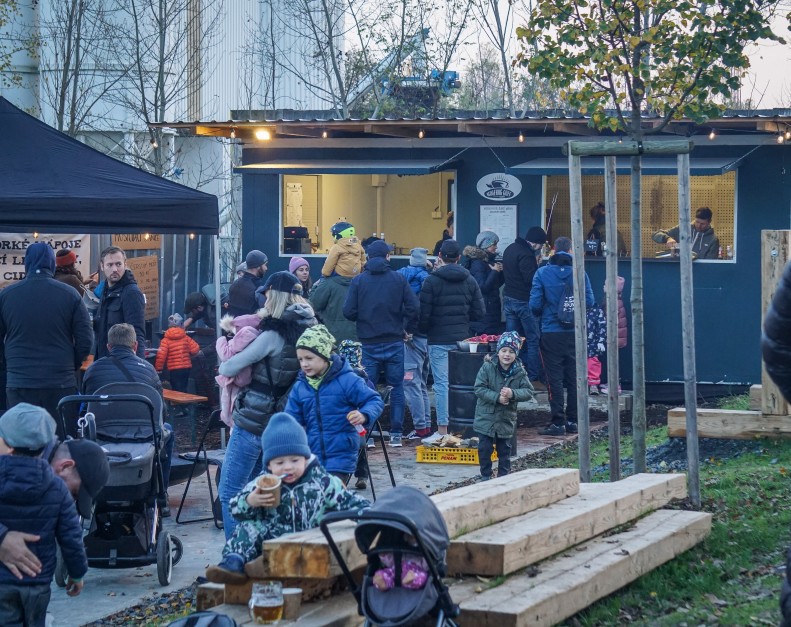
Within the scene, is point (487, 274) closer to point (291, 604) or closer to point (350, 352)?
point (350, 352)

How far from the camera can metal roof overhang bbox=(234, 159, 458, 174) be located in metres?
16.0

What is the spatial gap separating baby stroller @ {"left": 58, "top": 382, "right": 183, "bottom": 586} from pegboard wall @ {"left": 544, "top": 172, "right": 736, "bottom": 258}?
9.09 metres

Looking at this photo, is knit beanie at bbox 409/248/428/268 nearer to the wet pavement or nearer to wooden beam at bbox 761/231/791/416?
the wet pavement

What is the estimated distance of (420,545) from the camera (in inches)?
185

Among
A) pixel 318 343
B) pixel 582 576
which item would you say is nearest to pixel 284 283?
pixel 318 343

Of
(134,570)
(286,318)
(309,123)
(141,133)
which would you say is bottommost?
(134,570)

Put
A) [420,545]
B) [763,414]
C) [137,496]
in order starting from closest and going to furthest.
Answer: [420,545]
[137,496]
[763,414]

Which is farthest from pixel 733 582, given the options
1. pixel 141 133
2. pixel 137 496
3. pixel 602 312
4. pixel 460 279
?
pixel 141 133

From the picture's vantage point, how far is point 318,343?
7219mm

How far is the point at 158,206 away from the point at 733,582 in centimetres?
534

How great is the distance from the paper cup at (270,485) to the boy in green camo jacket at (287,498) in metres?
0.02

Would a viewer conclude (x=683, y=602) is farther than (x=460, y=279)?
No

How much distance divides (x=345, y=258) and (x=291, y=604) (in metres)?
7.95

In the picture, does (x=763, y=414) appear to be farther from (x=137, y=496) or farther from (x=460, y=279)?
(x=137, y=496)
